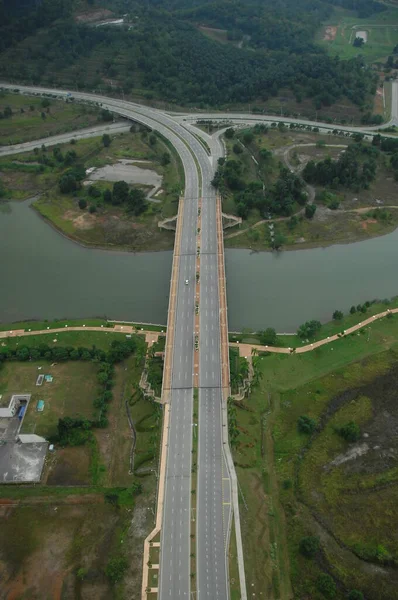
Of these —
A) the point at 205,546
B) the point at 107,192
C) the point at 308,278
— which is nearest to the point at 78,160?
the point at 107,192

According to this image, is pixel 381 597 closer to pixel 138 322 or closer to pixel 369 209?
pixel 138 322

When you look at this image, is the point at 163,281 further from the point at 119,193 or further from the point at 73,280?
the point at 119,193

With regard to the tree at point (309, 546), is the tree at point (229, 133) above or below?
above

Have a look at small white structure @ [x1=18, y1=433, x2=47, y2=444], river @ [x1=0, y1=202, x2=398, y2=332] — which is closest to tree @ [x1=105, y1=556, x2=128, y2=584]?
small white structure @ [x1=18, y1=433, x2=47, y2=444]

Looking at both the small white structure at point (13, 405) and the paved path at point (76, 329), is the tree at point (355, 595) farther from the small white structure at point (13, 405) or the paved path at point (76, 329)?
the small white structure at point (13, 405)

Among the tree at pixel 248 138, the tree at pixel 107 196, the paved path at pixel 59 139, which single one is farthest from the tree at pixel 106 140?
the tree at pixel 248 138

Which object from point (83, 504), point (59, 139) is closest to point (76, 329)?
point (83, 504)
